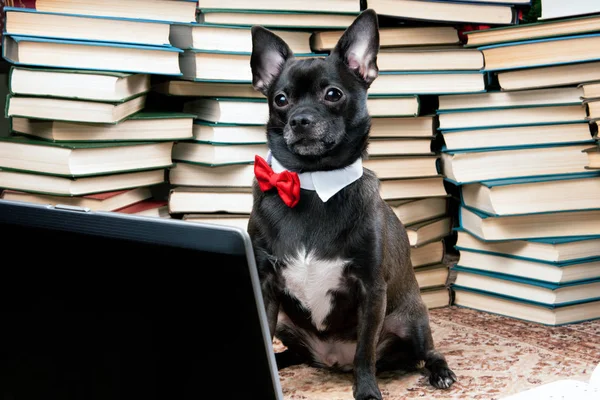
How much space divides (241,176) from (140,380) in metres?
1.50

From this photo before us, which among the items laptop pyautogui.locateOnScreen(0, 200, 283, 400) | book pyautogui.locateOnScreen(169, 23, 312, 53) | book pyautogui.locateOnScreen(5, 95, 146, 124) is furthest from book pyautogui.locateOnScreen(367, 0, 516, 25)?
laptop pyautogui.locateOnScreen(0, 200, 283, 400)

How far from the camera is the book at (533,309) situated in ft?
7.48

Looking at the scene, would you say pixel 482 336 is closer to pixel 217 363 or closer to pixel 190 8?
pixel 190 8

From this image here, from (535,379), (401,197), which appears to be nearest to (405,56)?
(401,197)

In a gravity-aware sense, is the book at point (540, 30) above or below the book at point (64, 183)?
above

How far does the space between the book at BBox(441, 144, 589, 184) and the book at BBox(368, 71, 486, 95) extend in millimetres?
202

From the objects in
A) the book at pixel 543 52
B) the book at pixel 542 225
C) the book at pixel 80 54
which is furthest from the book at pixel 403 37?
the book at pixel 542 225

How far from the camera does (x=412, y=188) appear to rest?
7.79 ft

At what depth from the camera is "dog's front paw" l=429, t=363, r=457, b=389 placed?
5.81 feet

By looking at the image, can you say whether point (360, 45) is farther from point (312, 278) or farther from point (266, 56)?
point (312, 278)

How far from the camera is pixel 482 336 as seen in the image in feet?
7.09

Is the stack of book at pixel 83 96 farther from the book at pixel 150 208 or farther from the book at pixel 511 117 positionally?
the book at pixel 511 117

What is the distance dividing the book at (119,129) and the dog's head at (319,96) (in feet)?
1.48

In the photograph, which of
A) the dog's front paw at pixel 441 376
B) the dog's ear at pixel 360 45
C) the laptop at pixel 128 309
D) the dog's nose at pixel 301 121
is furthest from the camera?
the dog's front paw at pixel 441 376
